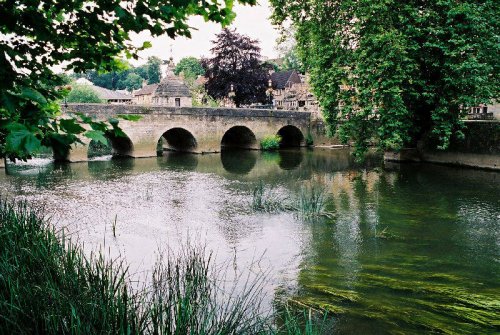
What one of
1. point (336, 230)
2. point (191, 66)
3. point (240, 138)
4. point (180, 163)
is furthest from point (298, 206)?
point (191, 66)

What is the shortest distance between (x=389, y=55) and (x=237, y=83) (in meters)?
26.4

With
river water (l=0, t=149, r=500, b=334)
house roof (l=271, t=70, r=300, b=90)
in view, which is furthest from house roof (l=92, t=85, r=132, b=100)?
river water (l=0, t=149, r=500, b=334)

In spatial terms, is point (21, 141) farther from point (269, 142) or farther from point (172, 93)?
point (172, 93)

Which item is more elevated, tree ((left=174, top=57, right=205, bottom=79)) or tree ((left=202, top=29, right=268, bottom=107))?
tree ((left=174, top=57, right=205, bottom=79))

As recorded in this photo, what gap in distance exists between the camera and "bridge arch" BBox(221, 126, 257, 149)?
33.3m

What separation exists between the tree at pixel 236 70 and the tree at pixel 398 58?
71.5 ft

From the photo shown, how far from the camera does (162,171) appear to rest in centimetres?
2103

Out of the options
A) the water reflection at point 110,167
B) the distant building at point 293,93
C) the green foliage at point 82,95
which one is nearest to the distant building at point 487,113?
the distant building at point 293,93

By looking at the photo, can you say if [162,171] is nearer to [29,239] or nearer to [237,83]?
[29,239]

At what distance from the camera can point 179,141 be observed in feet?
108

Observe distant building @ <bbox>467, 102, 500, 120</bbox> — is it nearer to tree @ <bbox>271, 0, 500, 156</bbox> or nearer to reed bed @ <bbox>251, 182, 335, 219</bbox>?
tree @ <bbox>271, 0, 500, 156</bbox>

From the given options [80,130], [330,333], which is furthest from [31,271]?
[330,333]

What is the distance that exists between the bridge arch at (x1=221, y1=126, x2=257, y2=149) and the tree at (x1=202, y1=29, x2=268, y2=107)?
6.78 m

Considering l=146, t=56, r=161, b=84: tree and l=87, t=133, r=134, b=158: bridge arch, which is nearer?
l=87, t=133, r=134, b=158: bridge arch
